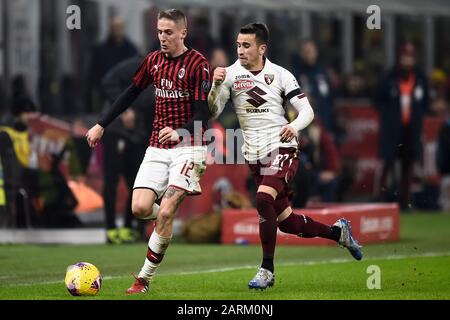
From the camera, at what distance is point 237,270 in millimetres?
13641

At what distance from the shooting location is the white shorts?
453 inches

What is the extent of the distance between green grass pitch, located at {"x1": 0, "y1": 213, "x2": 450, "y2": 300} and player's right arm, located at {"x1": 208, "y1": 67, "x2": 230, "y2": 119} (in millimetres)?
1548

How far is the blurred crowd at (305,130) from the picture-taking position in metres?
17.4

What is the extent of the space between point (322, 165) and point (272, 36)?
4667mm

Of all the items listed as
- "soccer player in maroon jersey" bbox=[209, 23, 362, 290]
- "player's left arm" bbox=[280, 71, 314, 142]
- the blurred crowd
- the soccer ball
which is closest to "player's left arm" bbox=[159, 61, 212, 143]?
"soccer player in maroon jersey" bbox=[209, 23, 362, 290]

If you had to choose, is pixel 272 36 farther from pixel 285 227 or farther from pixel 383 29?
pixel 285 227

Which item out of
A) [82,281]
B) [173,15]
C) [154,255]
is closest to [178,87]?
[173,15]

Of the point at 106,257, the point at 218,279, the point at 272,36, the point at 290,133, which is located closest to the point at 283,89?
the point at 290,133

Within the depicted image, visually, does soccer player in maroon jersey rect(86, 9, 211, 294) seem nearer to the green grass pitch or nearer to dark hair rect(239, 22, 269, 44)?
dark hair rect(239, 22, 269, 44)

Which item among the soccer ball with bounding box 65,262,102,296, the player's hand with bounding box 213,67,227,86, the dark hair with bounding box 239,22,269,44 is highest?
the dark hair with bounding box 239,22,269,44

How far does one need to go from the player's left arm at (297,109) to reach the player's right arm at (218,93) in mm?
527

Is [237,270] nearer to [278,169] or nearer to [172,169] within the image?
[278,169]

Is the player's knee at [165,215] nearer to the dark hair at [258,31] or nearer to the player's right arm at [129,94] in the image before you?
the player's right arm at [129,94]

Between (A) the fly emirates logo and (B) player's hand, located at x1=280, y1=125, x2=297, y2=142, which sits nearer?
(B) player's hand, located at x1=280, y1=125, x2=297, y2=142
